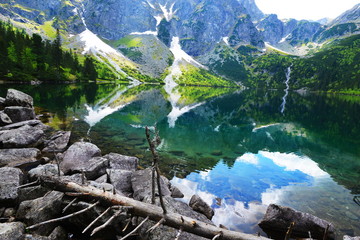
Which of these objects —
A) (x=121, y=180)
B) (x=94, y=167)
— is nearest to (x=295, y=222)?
(x=121, y=180)

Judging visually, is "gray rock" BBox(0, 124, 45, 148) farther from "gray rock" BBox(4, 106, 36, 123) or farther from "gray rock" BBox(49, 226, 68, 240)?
"gray rock" BBox(49, 226, 68, 240)

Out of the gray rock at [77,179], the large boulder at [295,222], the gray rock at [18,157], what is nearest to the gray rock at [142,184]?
the gray rock at [77,179]

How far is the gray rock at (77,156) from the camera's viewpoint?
1458 cm

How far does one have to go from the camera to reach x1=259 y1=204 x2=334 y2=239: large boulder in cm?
1103

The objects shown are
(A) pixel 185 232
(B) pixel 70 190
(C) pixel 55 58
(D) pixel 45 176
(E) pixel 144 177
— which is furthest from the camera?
(C) pixel 55 58

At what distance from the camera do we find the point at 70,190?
30.6 ft

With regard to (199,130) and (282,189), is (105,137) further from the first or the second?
(282,189)

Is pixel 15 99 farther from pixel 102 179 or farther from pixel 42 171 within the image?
pixel 102 179

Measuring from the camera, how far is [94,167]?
1413 centimetres

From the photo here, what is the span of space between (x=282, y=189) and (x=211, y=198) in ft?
22.7

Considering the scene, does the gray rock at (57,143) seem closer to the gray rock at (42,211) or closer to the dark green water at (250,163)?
the dark green water at (250,163)

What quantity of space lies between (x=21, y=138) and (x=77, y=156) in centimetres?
768

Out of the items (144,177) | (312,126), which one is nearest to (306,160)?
(144,177)

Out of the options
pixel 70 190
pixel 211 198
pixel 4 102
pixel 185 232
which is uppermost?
pixel 4 102
